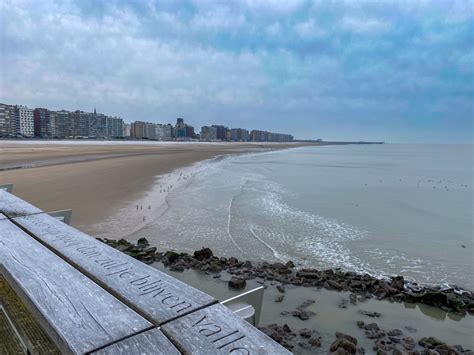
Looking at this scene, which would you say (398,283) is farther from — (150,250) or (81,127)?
(81,127)

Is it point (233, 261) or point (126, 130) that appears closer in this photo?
point (233, 261)

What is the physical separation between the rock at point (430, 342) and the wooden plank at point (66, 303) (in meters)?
4.25

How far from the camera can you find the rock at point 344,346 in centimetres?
359

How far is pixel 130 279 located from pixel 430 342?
4242 mm

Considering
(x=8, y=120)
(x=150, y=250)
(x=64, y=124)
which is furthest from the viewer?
(x=64, y=124)

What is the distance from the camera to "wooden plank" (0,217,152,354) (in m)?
1.14

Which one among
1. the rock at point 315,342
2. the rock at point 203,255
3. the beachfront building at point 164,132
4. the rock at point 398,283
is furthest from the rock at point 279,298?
the beachfront building at point 164,132

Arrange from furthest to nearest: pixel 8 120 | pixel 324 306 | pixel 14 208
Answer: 1. pixel 8 120
2. pixel 324 306
3. pixel 14 208

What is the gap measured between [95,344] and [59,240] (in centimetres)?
126

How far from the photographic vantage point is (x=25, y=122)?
121m

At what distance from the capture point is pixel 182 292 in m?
1.42

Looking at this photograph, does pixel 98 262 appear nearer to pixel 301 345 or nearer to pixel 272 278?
pixel 301 345

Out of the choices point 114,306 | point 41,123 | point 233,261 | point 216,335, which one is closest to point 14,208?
point 114,306

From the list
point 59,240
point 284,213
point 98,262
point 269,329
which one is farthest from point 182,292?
point 284,213
